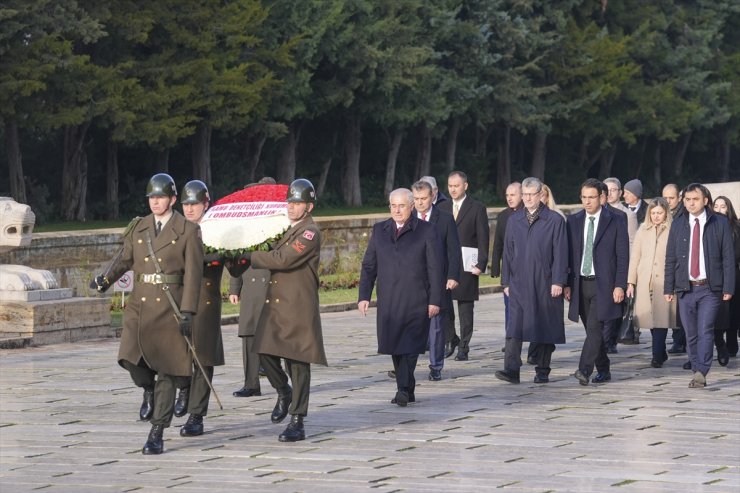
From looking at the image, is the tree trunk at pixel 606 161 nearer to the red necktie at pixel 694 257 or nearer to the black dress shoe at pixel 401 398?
the red necktie at pixel 694 257

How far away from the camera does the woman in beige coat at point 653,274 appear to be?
1641 centimetres

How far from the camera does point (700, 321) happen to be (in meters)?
14.7

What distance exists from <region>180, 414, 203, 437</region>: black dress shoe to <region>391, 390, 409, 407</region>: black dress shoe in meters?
2.07

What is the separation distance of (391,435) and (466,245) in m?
5.53

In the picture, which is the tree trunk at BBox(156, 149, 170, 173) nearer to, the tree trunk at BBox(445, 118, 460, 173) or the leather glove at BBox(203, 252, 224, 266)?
the tree trunk at BBox(445, 118, 460, 173)

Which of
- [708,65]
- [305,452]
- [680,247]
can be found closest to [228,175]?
[708,65]

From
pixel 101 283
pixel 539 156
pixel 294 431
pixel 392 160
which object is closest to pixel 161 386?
pixel 101 283

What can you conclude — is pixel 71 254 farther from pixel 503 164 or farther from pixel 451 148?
pixel 503 164

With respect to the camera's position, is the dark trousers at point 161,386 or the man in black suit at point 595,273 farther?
the man in black suit at point 595,273

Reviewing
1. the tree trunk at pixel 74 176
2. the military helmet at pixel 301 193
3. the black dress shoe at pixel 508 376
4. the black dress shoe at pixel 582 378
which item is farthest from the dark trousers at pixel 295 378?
the tree trunk at pixel 74 176

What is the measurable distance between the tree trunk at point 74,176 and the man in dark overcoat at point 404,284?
33.4 m

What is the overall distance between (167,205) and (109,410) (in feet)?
7.94

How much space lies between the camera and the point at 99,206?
160 feet

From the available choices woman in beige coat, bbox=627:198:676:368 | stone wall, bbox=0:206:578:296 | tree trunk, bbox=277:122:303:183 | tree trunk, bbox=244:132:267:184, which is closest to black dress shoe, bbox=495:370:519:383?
A: woman in beige coat, bbox=627:198:676:368
